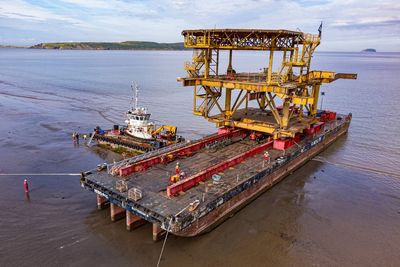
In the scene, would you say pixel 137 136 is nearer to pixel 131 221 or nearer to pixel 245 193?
pixel 131 221

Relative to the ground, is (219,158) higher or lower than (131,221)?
higher

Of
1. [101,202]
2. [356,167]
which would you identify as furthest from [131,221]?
[356,167]

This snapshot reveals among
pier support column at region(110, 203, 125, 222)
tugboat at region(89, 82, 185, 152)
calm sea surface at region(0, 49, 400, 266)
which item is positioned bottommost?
calm sea surface at region(0, 49, 400, 266)

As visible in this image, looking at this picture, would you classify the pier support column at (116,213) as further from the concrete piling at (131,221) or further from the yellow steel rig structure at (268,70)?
the yellow steel rig structure at (268,70)

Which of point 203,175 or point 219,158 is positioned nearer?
point 203,175

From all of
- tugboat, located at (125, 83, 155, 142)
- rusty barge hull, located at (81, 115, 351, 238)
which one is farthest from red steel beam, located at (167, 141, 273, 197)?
tugboat, located at (125, 83, 155, 142)

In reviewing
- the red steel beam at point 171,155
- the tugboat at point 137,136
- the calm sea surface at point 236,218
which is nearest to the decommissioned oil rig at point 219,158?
the red steel beam at point 171,155

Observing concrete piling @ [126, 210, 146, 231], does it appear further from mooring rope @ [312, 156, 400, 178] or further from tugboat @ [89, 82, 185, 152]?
mooring rope @ [312, 156, 400, 178]
